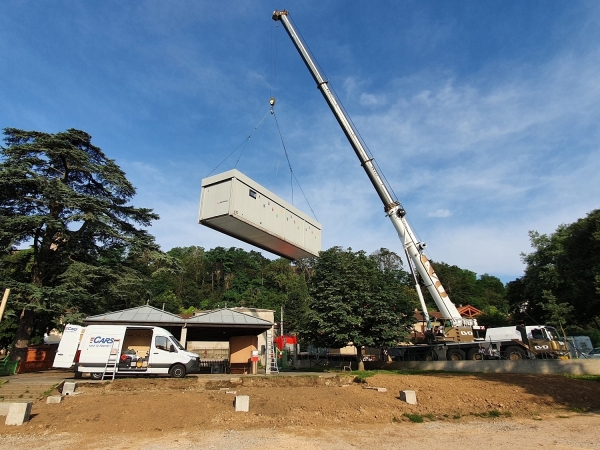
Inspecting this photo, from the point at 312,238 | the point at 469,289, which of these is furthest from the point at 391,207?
the point at 469,289

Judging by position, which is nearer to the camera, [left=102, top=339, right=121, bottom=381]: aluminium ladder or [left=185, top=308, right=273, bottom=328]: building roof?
[left=102, top=339, right=121, bottom=381]: aluminium ladder

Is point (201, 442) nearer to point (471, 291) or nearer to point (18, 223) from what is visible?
point (18, 223)

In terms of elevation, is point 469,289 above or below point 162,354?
above

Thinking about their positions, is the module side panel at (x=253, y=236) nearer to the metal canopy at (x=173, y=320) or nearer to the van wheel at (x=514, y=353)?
the metal canopy at (x=173, y=320)

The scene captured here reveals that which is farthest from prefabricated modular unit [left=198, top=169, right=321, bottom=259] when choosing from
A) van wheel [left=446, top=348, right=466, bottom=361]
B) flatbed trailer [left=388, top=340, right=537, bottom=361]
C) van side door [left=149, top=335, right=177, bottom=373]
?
van wheel [left=446, top=348, right=466, bottom=361]

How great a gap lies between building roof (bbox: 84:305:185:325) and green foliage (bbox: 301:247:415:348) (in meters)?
9.34

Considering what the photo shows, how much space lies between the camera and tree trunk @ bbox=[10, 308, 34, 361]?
21578 millimetres

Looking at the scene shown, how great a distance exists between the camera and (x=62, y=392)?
12430 millimetres

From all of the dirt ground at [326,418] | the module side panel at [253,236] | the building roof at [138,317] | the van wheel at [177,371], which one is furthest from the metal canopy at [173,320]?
the module side panel at [253,236]

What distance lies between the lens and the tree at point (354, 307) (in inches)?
951

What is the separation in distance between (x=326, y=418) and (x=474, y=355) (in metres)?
16.5

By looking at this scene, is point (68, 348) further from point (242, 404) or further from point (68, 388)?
point (242, 404)

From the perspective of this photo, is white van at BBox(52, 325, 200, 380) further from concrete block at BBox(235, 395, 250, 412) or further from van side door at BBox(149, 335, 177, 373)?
concrete block at BBox(235, 395, 250, 412)

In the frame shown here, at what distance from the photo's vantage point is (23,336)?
22109 mm
